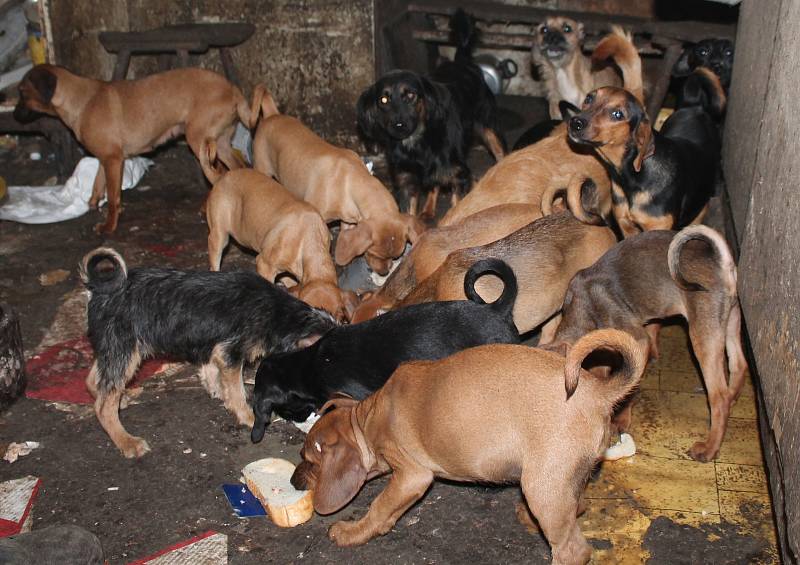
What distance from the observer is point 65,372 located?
5801 millimetres

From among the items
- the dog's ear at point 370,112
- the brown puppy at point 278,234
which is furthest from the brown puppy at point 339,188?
the dog's ear at point 370,112

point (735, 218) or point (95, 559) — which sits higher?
point (735, 218)

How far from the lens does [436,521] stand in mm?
4387

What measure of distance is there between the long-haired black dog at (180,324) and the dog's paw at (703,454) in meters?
2.27

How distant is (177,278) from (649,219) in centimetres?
325

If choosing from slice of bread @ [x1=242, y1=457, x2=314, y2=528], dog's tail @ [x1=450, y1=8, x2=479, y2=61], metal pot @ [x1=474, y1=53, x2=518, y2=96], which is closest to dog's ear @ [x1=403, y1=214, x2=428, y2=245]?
slice of bread @ [x1=242, y1=457, x2=314, y2=528]

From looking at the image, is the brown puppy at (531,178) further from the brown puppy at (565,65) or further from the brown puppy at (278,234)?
the brown puppy at (565,65)

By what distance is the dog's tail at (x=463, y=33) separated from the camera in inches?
366

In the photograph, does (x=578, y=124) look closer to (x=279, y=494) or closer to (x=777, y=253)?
(x=777, y=253)

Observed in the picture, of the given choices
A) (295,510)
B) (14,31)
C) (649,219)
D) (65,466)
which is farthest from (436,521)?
(14,31)

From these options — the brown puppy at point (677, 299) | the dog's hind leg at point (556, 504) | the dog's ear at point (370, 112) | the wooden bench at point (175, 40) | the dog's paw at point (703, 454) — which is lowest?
the dog's paw at point (703, 454)

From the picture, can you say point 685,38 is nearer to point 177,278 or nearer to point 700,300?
point 700,300

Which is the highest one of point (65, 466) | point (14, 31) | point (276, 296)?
point (14, 31)

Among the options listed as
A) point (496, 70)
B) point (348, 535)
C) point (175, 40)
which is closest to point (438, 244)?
point (348, 535)
